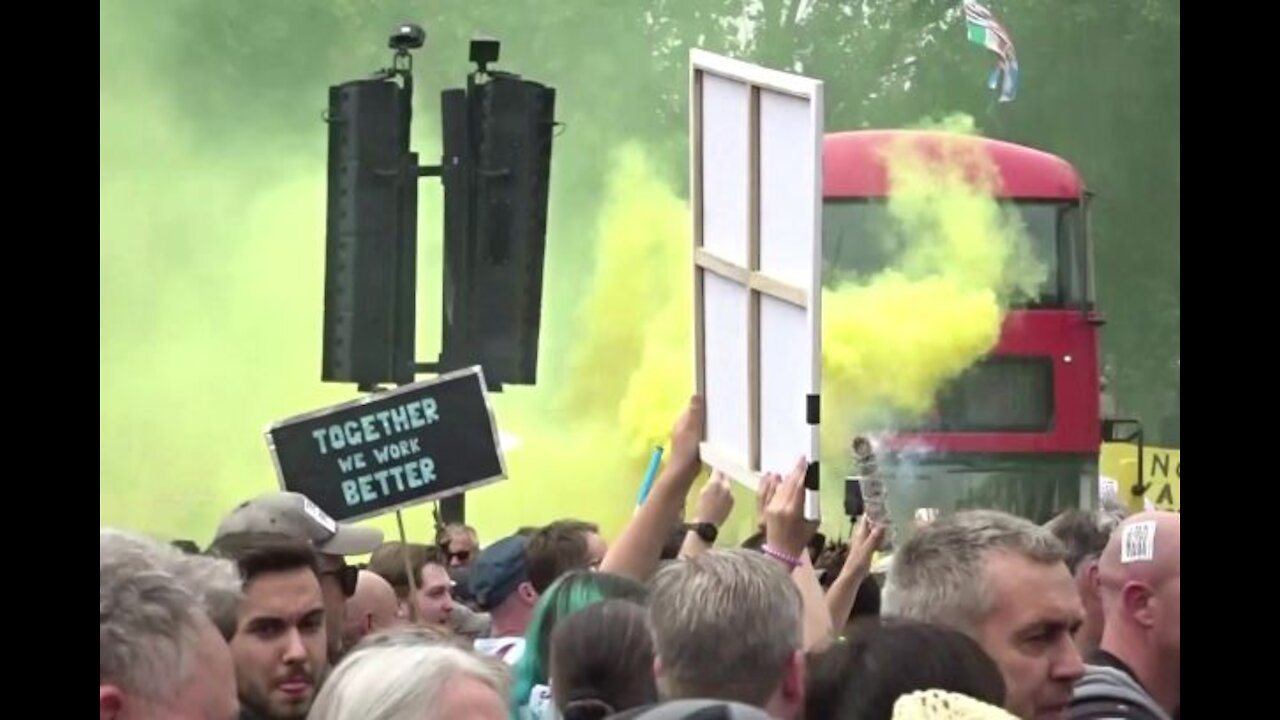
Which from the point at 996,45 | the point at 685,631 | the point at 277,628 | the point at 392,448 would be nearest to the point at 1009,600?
the point at 685,631

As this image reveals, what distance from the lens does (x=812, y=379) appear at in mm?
5809

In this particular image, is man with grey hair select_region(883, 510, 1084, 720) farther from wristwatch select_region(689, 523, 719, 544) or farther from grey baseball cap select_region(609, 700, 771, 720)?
grey baseball cap select_region(609, 700, 771, 720)

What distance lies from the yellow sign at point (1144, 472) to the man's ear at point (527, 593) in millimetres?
10792

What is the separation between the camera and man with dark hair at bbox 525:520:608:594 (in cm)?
745

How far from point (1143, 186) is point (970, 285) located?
17.1ft

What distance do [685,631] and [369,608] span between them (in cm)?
262

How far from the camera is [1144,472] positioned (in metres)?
20.0

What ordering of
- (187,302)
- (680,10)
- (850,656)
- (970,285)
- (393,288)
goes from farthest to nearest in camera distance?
(680,10), (187,302), (970,285), (393,288), (850,656)

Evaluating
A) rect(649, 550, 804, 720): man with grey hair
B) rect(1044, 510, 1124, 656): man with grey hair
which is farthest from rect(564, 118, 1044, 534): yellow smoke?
rect(649, 550, 804, 720): man with grey hair

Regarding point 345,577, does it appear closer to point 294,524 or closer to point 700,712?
point 294,524

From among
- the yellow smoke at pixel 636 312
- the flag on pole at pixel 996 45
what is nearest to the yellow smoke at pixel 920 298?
the yellow smoke at pixel 636 312

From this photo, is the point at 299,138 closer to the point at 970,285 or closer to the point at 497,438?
the point at 970,285
